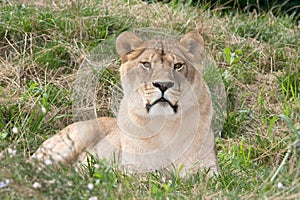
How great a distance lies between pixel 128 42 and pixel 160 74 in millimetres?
456

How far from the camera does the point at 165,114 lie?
14.0 ft

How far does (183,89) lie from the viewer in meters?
4.22

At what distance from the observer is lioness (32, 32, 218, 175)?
13.9 ft

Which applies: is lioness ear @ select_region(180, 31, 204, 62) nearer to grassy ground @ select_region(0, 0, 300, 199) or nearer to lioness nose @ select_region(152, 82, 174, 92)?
lioness nose @ select_region(152, 82, 174, 92)

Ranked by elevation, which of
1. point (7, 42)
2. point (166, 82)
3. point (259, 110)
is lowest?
point (259, 110)

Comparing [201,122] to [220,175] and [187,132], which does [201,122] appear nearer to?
[187,132]

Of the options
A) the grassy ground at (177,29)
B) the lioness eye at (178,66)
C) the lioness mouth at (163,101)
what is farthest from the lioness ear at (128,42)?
the grassy ground at (177,29)

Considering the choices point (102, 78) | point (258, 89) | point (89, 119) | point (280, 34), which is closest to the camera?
point (89, 119)

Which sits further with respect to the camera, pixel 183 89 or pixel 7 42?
pixel 7 42

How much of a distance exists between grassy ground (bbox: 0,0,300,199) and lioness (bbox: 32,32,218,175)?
202mm

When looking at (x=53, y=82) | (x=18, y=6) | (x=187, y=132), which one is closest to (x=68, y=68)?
(x=53, y=82)

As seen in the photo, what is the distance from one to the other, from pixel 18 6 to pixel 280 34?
255 centimetres

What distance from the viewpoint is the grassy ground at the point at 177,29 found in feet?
15.7

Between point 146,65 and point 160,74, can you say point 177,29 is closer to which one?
point 146,65
